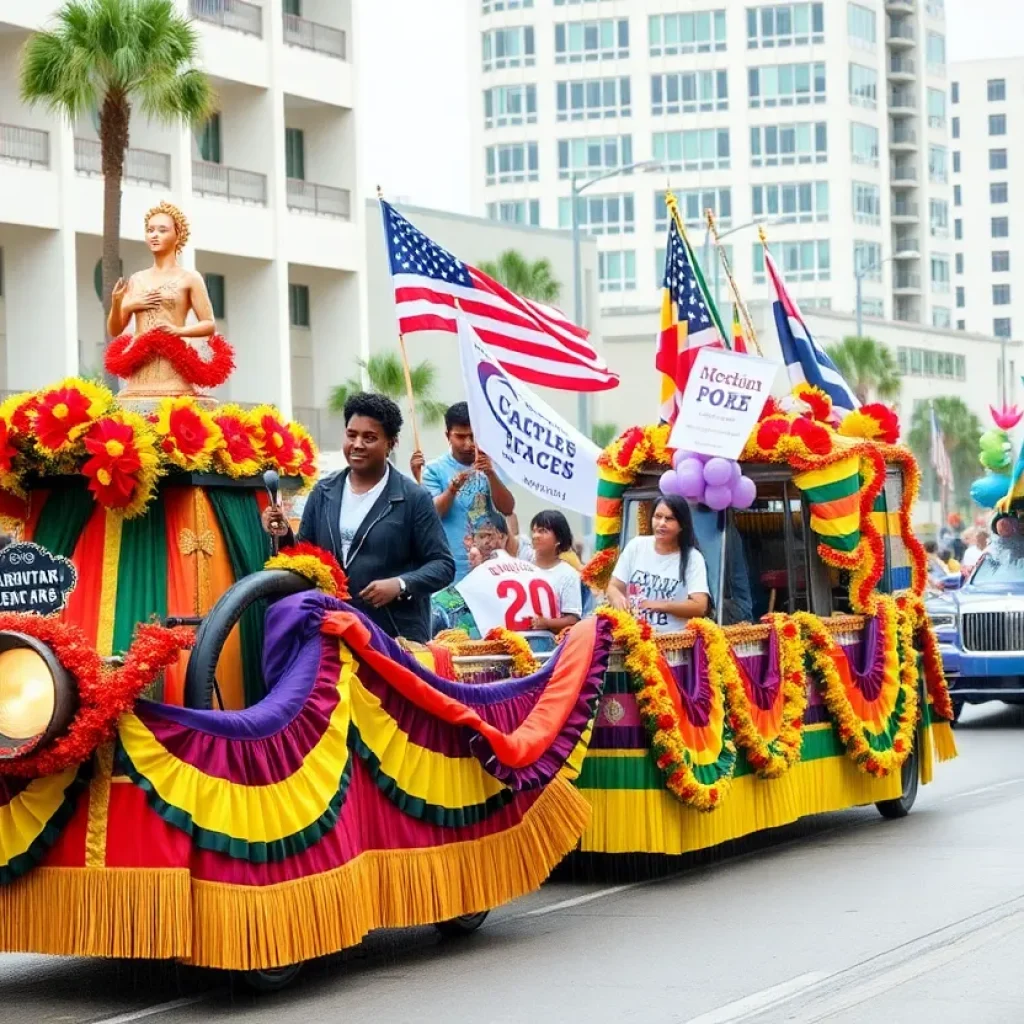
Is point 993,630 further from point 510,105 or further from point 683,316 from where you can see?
point 510,105

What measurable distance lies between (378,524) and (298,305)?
38.5 m

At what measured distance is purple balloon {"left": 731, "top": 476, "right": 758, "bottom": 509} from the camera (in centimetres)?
1273

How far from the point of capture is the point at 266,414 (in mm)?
9250

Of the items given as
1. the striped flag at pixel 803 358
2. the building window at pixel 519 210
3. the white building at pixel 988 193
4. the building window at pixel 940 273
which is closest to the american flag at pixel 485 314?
the striped flag at pixel 803 358

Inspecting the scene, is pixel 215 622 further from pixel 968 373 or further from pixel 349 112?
pixel 968 373

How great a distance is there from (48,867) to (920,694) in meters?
7.33

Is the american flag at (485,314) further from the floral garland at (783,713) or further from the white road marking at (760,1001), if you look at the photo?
the white road marking at (760,1001)

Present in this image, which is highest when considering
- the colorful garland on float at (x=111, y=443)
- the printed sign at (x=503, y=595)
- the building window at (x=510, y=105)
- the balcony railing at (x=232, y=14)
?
the building window at (x=510, y=105)

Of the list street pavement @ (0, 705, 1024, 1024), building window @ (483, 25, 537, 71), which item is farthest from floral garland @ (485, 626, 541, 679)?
building window @ (483, 25, 537, 71)

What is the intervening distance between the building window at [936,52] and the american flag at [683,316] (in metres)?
104

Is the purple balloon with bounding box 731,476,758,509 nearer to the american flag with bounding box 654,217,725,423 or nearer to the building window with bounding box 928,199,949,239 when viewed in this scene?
the american flag with bounding box 654,217,725,423

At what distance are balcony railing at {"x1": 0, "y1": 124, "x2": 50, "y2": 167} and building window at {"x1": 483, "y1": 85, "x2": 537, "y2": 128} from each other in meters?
72.2

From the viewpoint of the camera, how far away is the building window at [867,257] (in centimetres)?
10725

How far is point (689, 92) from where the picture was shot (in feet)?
353
